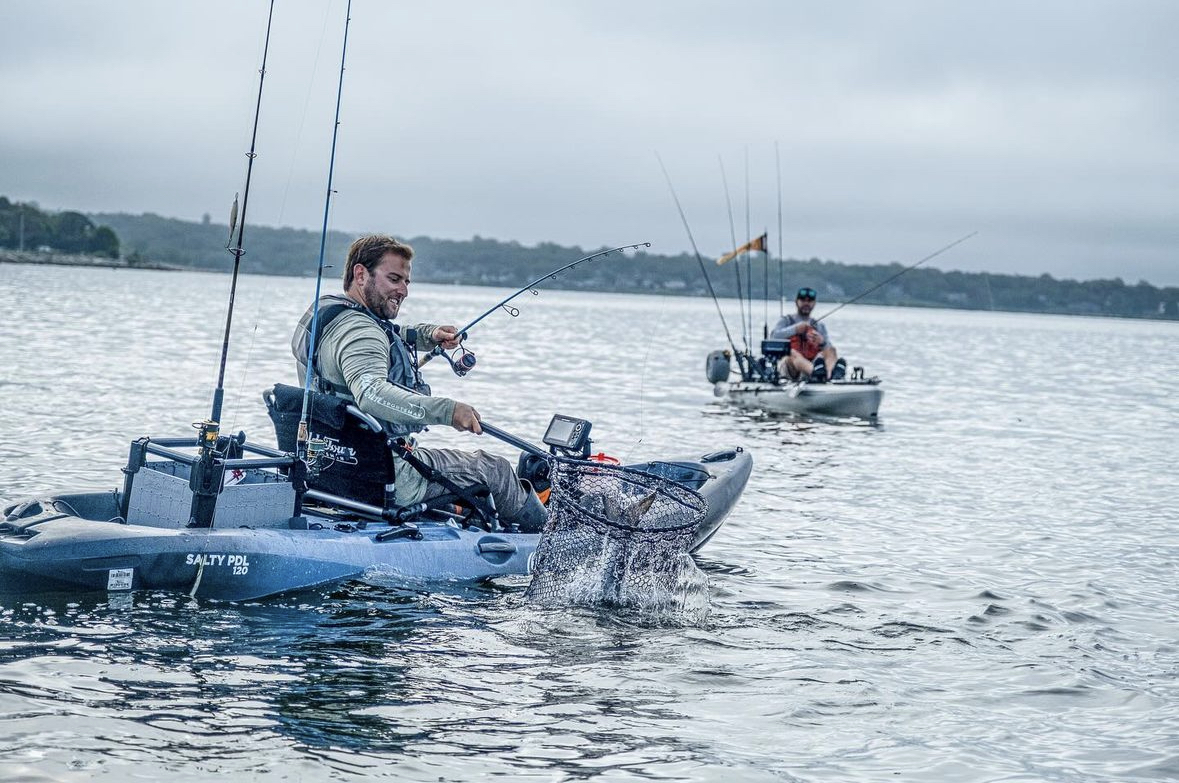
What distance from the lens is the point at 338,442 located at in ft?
22.8

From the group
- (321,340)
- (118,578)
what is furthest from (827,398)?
(118,578)

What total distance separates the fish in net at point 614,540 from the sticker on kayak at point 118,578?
2.19 metres

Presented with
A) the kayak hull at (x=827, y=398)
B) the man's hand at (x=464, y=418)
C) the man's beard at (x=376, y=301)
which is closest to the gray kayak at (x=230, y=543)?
the man's hand at (x=464, y=418)

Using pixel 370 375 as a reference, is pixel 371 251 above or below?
above

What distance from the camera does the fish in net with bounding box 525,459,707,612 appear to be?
6.86 metres

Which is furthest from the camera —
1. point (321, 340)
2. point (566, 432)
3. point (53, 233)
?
point (53, 233)

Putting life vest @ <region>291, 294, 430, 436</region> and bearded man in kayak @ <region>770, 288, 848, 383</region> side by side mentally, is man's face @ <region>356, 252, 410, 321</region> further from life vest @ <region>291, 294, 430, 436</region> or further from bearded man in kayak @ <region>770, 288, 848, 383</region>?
bearded man in kayak @ <region>770, 288, 848, 383</region>

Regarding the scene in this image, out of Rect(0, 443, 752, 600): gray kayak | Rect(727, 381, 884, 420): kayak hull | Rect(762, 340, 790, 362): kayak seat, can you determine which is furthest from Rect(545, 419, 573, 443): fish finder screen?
Rect(762, 340, 790, 362): kayak seat

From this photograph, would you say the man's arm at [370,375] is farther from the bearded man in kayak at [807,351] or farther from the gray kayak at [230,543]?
the bearded man in kayak at [807,351]

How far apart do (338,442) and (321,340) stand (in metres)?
0.58

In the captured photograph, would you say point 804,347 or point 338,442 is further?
point 804,347

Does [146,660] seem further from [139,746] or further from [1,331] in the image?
[1,331]

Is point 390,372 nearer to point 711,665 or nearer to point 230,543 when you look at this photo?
point 230,543

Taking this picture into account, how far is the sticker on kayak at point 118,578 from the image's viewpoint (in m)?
6.09
